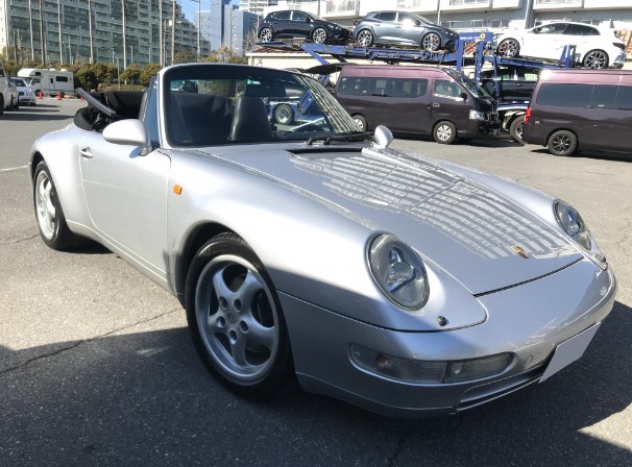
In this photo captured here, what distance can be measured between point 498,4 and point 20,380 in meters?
43.9

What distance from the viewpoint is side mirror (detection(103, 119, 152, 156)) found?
2.75 metres

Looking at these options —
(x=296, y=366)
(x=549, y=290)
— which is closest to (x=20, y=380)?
(x=296, y=366)

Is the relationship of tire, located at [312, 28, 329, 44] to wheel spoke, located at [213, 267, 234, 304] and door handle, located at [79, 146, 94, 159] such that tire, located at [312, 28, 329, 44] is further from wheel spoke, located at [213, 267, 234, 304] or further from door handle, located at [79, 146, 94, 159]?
wheel spoke, located at [213, 267, 234, 304]

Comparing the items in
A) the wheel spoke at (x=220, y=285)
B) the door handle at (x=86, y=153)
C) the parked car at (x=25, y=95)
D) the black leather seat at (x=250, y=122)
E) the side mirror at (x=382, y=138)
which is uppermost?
the black leather seat at (x=250, y=122)

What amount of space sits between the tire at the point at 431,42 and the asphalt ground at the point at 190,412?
19054 mm

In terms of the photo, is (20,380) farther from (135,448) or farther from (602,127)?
(602,127)

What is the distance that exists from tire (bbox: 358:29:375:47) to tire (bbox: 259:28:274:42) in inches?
162

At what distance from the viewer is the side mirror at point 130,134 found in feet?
9.02

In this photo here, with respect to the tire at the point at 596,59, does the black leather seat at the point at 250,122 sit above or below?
below

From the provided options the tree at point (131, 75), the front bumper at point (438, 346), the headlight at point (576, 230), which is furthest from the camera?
the tree at point (131, 75)

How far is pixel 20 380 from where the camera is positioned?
241 cm

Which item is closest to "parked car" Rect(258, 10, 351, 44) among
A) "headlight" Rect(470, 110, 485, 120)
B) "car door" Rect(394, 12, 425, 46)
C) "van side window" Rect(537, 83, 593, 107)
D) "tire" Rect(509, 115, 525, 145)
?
"car door" Rect(394, 12, 425, 46)

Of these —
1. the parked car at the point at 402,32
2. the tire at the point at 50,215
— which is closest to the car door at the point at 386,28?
the parked car at the point at 402,32

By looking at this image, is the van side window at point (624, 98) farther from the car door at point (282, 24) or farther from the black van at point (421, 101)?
the car door at point (282, 24)
